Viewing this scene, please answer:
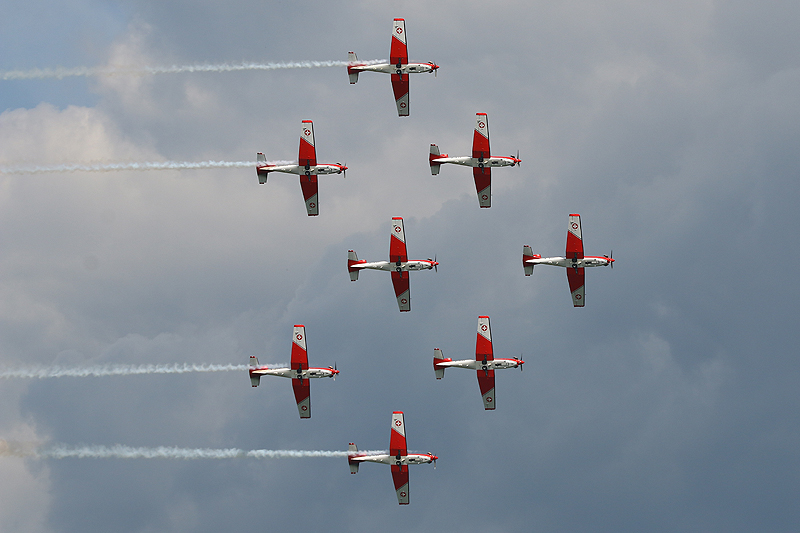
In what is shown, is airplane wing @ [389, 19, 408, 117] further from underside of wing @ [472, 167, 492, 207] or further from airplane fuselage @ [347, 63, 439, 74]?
underside of wing @ [472, 167, 492, 207]

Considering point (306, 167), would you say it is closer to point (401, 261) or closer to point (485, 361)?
point (401, 261)

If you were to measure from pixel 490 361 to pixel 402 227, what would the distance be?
15254mm

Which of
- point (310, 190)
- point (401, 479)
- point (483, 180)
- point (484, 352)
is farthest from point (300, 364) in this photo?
point (483, 180)

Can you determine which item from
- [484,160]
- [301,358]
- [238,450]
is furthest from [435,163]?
[238,450]

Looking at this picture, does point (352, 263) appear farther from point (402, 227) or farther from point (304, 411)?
point (304, 411)

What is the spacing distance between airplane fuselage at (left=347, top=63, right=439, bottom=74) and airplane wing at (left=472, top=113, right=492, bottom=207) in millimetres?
6342

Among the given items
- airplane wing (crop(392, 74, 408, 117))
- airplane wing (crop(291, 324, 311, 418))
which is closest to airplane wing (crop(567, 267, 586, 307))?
airplane wing (crop(392, 74, 408, 117))

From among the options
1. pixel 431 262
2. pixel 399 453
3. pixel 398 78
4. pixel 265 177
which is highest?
pixel 398 78

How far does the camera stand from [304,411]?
12225 centimetres

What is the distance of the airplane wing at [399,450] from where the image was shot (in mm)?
121831

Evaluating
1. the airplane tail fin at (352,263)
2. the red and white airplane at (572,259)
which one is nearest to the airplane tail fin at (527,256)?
the red and white airplane at (572,259)

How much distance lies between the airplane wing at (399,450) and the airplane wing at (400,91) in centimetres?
2845

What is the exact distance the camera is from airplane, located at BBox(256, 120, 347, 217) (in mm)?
119125

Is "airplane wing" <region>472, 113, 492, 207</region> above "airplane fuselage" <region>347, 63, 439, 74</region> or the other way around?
the other way around
